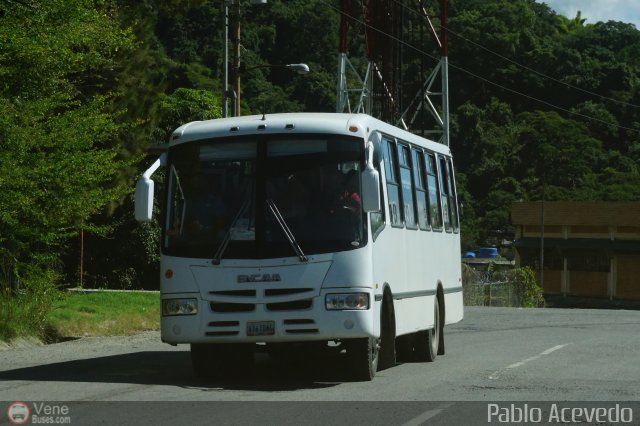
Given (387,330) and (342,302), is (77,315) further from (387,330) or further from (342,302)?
(342,302)

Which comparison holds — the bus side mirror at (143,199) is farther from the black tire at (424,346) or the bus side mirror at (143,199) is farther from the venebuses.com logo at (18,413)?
the black tire at (424,346)

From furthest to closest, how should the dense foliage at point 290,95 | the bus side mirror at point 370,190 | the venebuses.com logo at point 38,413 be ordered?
the dense foliage at point 290,95 → the bus side mirror at point 370,190 → the venebuses.com logo at point 38,413

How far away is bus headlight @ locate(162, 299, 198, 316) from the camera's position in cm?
1316

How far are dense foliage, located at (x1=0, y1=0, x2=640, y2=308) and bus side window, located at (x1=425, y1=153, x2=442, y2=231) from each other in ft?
20.1

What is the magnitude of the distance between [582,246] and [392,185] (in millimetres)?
55642

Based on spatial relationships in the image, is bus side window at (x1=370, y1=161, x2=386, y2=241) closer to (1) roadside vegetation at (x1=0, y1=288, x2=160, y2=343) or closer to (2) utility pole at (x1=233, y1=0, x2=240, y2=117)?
(1) roadside vegetation at (x1=0, y1=288, x2=160, y2=343)

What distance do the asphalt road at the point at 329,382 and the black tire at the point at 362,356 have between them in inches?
6.2

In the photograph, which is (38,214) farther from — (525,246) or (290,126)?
(525,246)

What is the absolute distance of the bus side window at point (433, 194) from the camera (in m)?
17.5

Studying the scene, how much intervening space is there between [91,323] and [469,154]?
7061 centimetres

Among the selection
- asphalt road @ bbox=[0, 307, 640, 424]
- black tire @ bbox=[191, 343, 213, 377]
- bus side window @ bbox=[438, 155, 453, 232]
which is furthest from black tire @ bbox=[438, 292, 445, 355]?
black tire @ bbox=[191, 343, 213, 377]

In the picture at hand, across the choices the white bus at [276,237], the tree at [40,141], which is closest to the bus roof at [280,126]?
the white bus at [276,237]

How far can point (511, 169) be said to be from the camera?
304 feet

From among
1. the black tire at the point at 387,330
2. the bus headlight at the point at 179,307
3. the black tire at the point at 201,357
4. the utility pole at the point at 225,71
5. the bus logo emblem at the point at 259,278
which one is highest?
the utility pole at the point at 225,71
